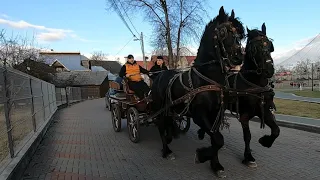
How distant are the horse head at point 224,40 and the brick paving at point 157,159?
6.59 feet

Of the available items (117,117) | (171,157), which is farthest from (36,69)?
(171,157)

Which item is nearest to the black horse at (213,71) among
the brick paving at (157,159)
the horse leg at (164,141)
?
the brick paving at (157,159)

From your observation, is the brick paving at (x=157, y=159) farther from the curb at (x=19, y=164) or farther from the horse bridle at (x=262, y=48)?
the horse bridle at (x=262, y=48)

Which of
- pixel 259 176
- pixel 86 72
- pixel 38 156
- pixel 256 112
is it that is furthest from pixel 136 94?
pixel 86 72

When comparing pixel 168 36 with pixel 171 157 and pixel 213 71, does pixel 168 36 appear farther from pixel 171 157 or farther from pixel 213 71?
pixel 213 71

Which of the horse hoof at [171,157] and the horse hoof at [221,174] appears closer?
the horse hoof at [221,174]

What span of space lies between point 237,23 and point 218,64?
2.63 ft

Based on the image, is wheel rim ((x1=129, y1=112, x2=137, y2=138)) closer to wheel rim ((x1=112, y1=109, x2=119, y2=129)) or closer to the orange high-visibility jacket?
the orange high-visibility jacket

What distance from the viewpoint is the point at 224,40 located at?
5.44 meters

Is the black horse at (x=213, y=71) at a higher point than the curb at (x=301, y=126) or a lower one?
→ higher

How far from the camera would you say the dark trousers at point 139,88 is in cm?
896

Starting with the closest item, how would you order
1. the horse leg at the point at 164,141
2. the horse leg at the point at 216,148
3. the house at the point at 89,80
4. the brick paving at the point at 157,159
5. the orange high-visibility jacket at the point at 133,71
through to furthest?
the horse leg at the point at 216,148 → the brick paving at the point at 157,159 → the horse leg at the point at 164,141 → the orange high-visibility jacket at the point at 133,71 → the house at the point at 89,80

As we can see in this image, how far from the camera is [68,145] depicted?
8.88m

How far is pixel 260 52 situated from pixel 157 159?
3.08 m
